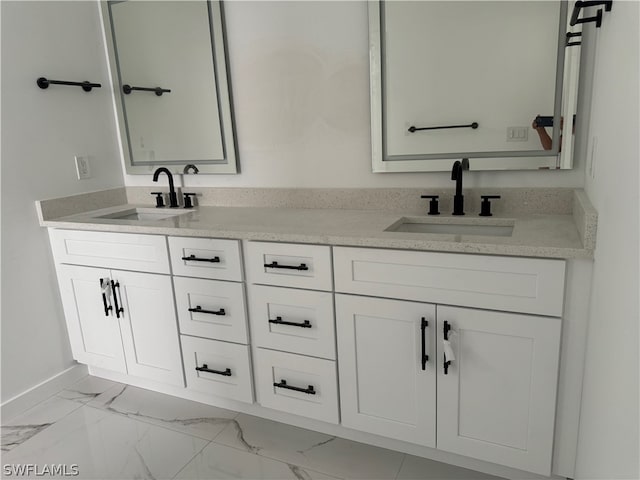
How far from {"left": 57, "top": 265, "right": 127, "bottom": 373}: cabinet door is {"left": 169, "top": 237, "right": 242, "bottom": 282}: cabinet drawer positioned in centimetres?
45

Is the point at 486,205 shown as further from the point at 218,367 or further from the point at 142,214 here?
the point at 142,214

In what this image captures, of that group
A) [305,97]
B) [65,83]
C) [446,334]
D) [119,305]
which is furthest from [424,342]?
[65,83]

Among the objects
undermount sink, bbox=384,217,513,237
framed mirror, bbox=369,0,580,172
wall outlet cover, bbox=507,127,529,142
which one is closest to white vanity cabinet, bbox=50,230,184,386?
undermount sink, bbox=384,217,513,237

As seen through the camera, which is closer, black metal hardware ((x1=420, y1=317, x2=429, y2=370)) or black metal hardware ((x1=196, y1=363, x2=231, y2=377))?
black metal hardware ((x1=420, y1=317, x2=429, y2=370))

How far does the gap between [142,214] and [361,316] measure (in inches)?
58.4

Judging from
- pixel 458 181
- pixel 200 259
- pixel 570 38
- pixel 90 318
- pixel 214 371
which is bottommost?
pixel 214 371

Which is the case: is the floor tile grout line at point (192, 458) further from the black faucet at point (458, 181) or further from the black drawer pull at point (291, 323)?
the black faucet at point (458, 181)

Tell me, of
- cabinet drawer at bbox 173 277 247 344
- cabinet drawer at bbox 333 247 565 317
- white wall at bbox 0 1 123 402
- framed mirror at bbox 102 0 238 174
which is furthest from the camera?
framed mirror at bbox 102 0 238 174

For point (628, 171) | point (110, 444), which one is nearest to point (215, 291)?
point (110, 444)

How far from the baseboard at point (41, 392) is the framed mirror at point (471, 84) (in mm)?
1895

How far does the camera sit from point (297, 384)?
70.7 inches

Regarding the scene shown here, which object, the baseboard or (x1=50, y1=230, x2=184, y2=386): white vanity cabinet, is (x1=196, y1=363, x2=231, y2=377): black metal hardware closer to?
(x1=50, y1=230, x2=184, y2=386): white vanity cabinet

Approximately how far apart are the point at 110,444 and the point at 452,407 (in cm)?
139

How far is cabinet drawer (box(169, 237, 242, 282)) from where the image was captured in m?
1.80
